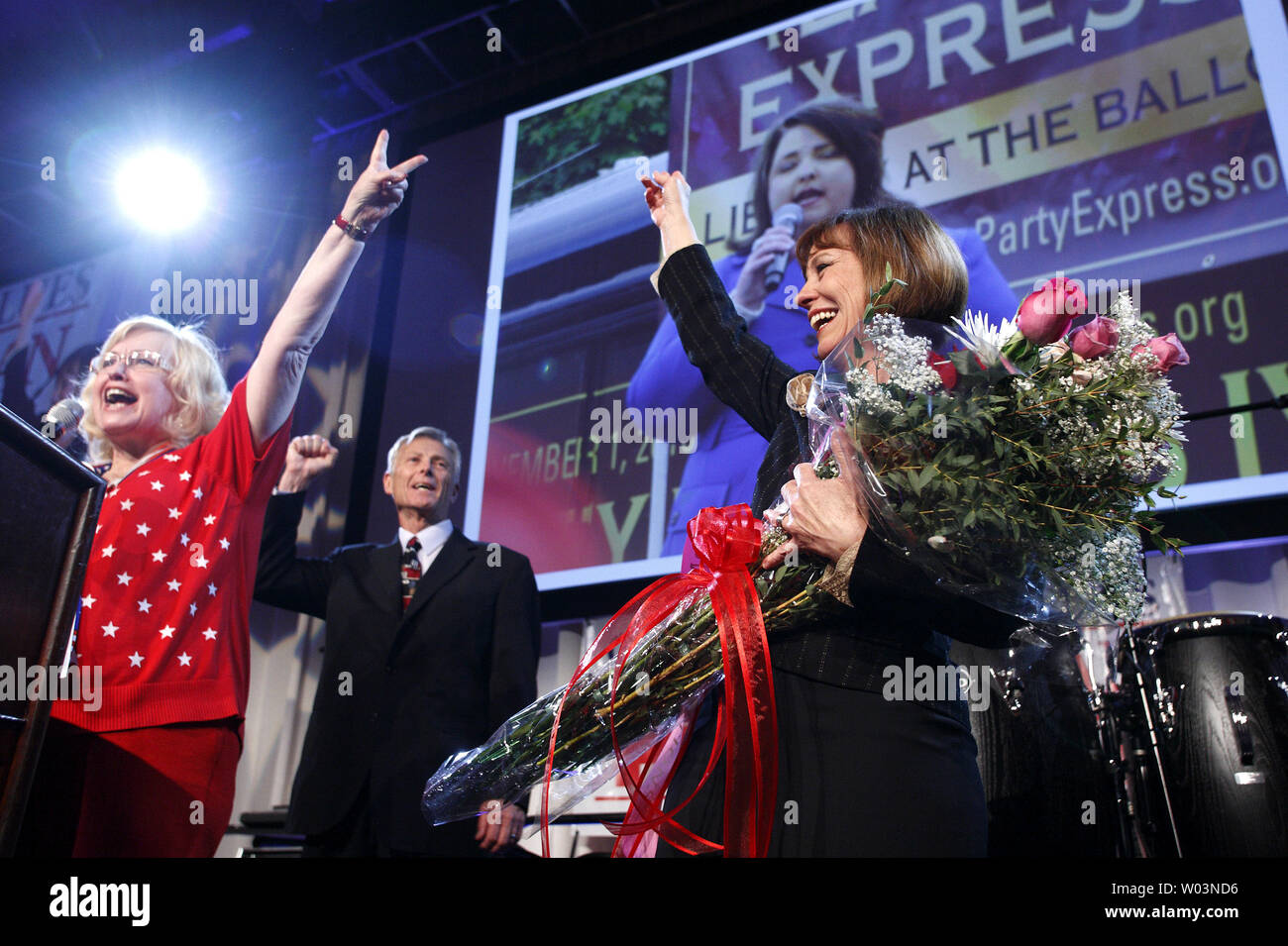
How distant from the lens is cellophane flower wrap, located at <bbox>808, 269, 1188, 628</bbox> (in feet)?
3.68

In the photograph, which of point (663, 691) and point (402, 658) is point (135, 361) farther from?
point (663, 691)

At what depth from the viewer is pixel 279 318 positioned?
2289 millimetres

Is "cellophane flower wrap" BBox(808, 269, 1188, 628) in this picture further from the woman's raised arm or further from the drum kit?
the woman's raised arm

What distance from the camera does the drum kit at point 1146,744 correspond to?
6.69 feet

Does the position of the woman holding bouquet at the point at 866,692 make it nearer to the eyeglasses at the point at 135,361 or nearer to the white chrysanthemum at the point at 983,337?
the white chrysanthemum at the point at 983,337

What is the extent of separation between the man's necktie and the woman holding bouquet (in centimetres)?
164

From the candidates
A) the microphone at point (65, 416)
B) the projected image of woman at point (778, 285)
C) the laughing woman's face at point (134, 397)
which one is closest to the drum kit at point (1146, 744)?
the projected image of woman at point (778, 285)

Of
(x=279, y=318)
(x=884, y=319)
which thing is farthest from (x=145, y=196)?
(x=884, y=319)

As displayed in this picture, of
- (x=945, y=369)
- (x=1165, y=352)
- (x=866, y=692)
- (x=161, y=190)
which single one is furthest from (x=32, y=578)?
(x=161, y=190)

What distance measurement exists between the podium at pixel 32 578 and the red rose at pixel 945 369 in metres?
1.25

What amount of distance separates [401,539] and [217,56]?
2386 millimetres

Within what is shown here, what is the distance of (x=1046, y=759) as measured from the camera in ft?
6.83

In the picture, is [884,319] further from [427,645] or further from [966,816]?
[427,645]

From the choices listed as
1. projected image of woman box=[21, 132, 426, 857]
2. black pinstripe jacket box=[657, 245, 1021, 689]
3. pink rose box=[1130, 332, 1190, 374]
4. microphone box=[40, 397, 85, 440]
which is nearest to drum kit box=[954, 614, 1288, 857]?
black pinstripe jacket box=[657, 245, 1021, 689]
